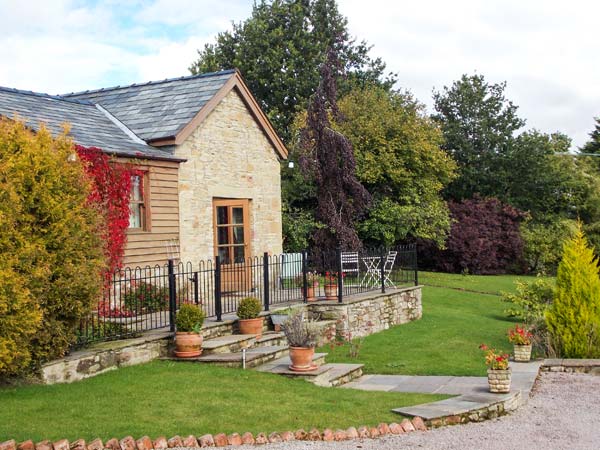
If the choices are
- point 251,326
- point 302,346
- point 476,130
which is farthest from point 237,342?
point 476,130

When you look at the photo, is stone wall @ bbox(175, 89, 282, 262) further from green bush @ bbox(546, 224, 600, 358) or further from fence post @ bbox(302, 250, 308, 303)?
green bush @ bbox(546, 224, 600, 358)

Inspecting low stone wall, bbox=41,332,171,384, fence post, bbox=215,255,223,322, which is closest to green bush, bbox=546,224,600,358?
fence post, bbox=215,255,223,322

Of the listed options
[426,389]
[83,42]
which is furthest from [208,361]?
[83,42]

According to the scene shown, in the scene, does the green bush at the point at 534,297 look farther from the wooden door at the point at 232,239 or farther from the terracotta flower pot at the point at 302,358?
the terracotta flower pot at the point at 302,358

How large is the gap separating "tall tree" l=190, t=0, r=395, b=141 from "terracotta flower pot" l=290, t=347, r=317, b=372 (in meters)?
27.5

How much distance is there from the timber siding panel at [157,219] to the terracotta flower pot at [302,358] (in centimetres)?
559

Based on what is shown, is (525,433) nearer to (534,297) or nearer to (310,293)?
(310,293)

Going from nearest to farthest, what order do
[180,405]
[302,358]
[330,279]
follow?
[180,405], [302,358], [330,279]

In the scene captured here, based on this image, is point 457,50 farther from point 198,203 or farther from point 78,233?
point 78,233

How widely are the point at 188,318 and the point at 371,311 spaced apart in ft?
20.4

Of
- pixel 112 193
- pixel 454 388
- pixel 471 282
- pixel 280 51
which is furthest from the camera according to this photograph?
pixel 280 51

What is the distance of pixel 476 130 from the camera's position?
1549 inches

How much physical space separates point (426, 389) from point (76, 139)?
8696 mm

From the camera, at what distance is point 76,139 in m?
13.8
